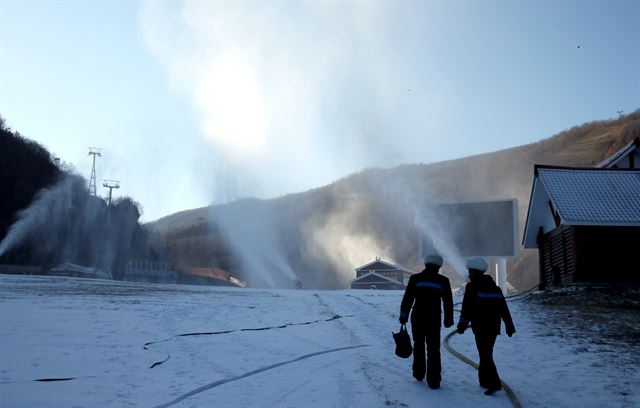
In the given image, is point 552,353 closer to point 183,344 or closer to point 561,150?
point 183,344

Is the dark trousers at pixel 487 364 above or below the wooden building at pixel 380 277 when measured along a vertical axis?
below

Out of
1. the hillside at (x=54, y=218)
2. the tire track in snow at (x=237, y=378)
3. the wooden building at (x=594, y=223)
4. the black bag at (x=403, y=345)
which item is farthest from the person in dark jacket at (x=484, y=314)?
the hillside at (x=54, y=218)

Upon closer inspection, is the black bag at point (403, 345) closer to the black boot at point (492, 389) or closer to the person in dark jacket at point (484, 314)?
the person in dark jacket at point (484, 314)

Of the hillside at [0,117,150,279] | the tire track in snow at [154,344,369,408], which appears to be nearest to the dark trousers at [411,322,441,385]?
the tire track in snow at [154,344,369,408]

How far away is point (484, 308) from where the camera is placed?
8.12m

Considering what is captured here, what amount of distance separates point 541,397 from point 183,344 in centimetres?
641

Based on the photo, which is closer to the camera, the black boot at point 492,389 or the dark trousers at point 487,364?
the black boot at point 492,389

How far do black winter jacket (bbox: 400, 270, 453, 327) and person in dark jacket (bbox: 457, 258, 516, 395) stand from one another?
289 millimetres

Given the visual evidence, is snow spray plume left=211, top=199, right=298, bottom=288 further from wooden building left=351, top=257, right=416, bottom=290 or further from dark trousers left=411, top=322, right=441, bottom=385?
dark trousers left=411, top=322, right=441, bottom=385

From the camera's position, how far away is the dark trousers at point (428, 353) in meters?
7.90

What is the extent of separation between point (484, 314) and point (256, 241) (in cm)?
11657

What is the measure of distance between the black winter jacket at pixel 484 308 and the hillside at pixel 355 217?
267ft

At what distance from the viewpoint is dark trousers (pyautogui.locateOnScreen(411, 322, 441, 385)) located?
7.90 meters

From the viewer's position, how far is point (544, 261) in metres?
29.3
